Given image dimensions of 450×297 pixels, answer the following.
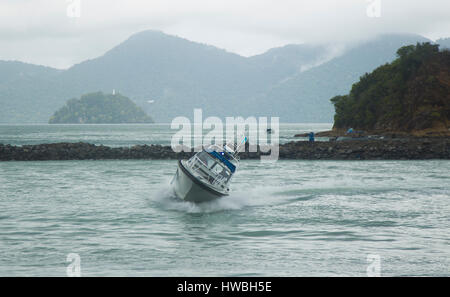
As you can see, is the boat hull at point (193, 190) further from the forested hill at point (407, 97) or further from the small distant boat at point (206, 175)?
the forested hill at point (407, 97)

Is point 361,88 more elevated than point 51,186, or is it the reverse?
point 361,88

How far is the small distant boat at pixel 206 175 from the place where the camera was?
67.3 feet

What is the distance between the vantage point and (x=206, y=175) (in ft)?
70.3

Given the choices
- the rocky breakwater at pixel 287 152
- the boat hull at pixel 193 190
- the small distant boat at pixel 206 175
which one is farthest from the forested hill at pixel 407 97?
the boat hull at pixel 193 190

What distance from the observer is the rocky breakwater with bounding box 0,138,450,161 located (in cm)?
5081

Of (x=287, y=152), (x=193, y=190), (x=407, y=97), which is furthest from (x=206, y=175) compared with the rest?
(x=407, y=97)

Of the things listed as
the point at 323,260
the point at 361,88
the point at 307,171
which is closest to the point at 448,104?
the point at 361,88

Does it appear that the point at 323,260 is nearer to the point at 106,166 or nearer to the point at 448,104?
the point at 106,166

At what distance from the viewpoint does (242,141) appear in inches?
871

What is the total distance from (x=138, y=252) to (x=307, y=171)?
2742 centimetres

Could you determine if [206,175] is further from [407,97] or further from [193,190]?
[407,97]

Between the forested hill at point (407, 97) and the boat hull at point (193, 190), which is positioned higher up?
the forested hill at point (407, 97)

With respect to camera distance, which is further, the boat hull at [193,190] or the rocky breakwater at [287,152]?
the rocky breakwater at [287,152]

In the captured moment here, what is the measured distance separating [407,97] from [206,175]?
76.9m
